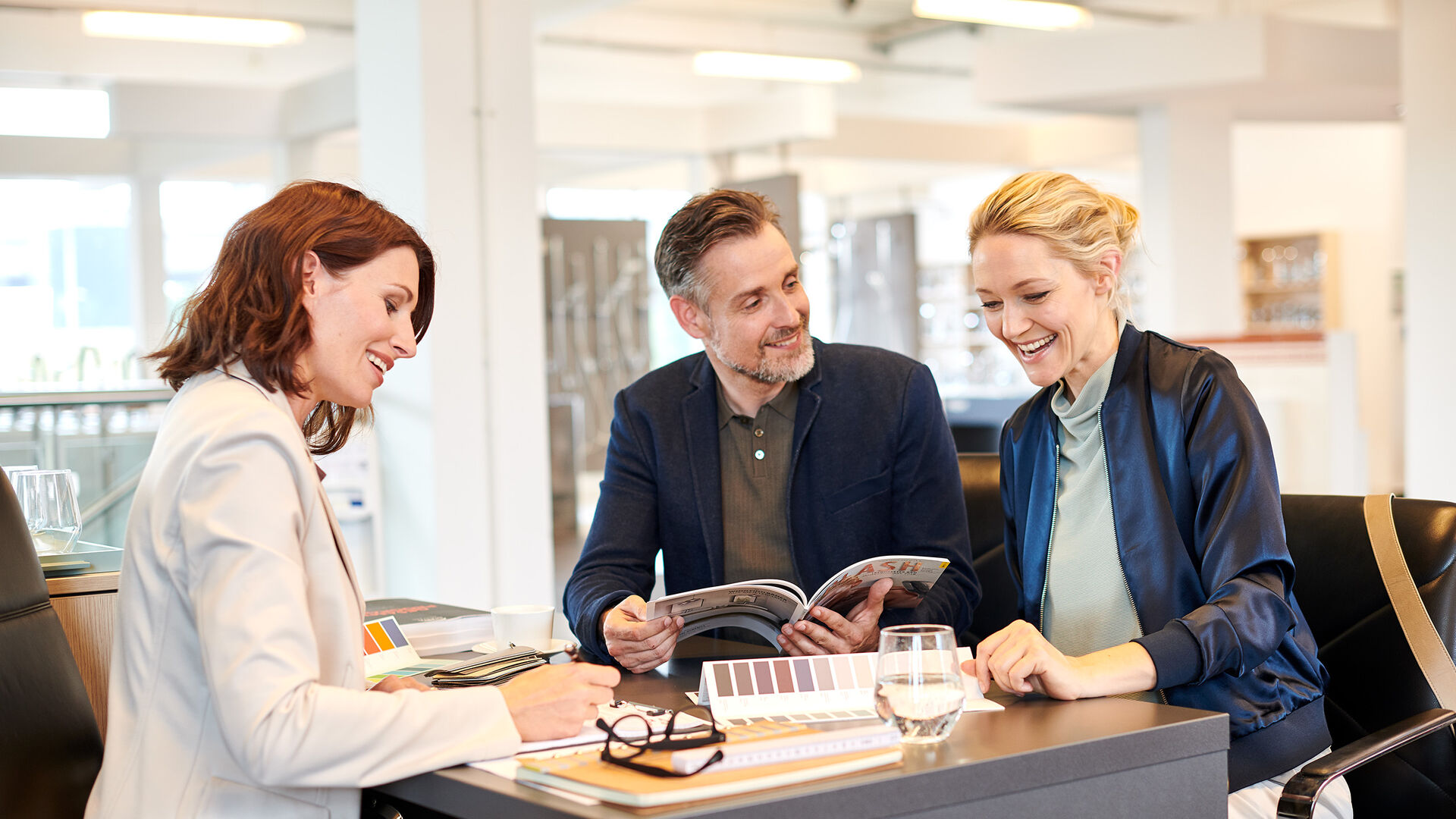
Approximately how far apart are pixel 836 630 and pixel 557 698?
65 centimetres

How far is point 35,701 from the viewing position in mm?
1941

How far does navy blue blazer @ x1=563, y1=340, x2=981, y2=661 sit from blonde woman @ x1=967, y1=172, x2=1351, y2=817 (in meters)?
0.28

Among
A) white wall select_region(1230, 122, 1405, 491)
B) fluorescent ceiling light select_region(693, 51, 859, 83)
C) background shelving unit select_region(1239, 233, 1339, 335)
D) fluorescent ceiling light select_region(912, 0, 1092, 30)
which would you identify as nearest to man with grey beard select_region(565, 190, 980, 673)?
fluorescent ceiling light select_region(912, 0, 1092, 30)

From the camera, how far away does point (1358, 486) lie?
703cm

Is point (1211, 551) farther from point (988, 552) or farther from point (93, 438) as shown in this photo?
point (93, 438)

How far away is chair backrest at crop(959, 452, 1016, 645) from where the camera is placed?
114 inches

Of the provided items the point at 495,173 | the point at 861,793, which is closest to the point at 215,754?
the point at 861,793

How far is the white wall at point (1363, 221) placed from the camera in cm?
1295

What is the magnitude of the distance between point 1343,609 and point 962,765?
1209 mm

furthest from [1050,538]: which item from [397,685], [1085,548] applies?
[397,685]

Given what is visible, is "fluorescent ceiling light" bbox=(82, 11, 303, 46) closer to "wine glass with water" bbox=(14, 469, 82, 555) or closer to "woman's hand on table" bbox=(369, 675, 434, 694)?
"wine glass with water" bbox=(14, 469, 82, 555)

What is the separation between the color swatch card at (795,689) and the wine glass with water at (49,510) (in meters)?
1.24

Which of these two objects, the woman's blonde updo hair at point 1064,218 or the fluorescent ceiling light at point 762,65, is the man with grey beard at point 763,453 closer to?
the woman's blonde updo hair at point 1064,218

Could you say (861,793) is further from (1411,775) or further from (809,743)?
(1411,775)
